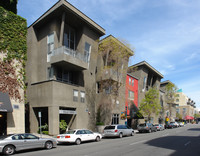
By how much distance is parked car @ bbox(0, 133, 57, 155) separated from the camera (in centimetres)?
1162

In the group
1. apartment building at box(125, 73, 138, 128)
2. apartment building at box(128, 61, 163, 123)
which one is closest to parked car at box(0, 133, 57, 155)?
apartment building at box(125, 73, 138, 128)

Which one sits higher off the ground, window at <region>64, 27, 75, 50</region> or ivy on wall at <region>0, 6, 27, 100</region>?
window at <region>64, 27, 75, 50</region>

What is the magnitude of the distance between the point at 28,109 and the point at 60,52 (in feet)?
A: 27.5

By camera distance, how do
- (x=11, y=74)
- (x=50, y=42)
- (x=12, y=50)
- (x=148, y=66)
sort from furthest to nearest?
1. (x=148, y=66)
2. (x=50, y=42)
3. (x=12, y=50)
4. (x=11, y=74)

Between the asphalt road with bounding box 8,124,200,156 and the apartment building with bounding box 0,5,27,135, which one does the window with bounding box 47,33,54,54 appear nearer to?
the apartment building with bounding box 0,5,27,135

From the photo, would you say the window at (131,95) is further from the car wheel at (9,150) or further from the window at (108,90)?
the car wheel at (9,150)

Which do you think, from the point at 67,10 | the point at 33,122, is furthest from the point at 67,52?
the point at 33,122

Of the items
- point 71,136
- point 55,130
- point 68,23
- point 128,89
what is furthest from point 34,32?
point 128,89

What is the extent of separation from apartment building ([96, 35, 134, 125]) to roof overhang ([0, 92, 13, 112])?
13532 millimetres

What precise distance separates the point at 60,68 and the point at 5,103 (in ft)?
30.8

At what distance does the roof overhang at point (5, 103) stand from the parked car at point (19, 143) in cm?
491

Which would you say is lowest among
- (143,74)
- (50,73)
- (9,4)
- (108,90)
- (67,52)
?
(108,90)

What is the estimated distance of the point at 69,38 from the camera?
26922 mm

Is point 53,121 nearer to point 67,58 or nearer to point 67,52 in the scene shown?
point 67,58
